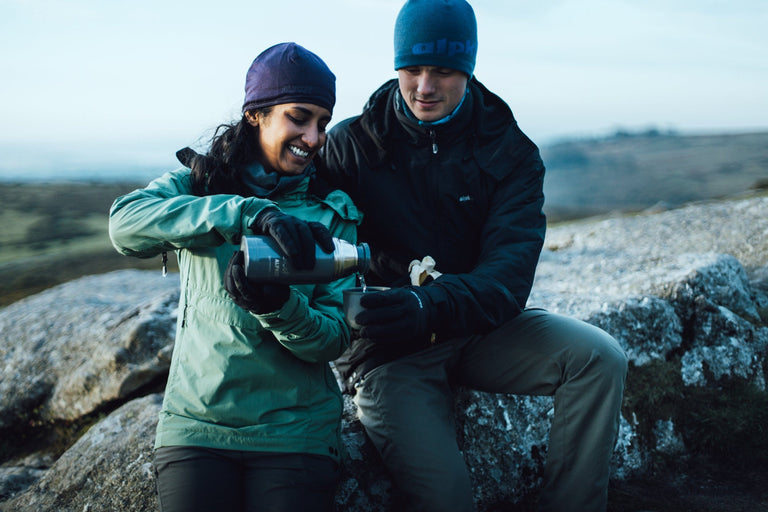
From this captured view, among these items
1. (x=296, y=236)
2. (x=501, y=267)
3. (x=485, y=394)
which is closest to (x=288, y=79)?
(x=296, y=236)

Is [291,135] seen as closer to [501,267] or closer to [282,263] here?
[282,263]

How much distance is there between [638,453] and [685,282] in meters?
2.43

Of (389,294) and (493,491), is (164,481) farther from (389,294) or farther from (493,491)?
(493,491)

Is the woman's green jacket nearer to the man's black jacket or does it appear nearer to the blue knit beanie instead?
the man's black jacket

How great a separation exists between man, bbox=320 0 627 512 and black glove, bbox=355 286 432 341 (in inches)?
1.4

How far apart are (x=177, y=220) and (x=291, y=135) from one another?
1211 mm

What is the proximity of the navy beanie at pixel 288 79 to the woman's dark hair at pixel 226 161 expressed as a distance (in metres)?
0.15

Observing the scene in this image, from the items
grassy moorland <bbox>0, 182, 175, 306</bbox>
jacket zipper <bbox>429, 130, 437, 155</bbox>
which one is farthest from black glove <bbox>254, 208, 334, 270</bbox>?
grassy moorland <bbox>0, 182, 175, 306</bbox>

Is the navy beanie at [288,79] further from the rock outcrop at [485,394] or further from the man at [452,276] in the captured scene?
the rock outcrop at [485,394]

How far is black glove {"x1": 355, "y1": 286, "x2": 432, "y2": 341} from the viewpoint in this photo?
404cm

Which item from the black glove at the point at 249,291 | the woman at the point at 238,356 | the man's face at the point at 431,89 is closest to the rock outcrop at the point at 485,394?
the woman at the point at 238,356

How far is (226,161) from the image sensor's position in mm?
4641

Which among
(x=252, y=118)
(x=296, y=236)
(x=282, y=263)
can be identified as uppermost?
(x=252, y=118)

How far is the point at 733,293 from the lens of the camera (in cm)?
766
